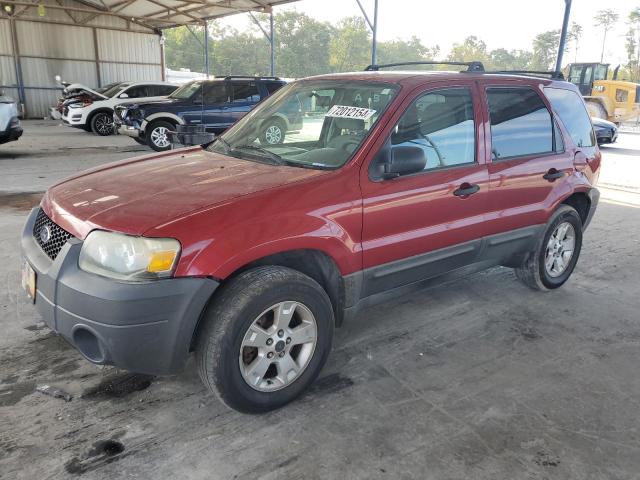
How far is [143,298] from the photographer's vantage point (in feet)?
7.64

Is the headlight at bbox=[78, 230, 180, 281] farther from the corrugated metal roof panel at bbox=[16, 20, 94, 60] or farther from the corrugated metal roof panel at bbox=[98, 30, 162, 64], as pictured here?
the corrugated metal roof panel at bbox=[98, 30, 162, 64]

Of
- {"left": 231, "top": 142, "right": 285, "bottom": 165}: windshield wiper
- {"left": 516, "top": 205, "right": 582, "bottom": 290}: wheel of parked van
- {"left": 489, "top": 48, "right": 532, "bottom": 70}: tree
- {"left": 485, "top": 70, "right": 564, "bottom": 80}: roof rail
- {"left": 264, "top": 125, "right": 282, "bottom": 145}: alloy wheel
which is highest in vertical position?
{"left": 489, "top": 48, "right": 532, "bottom": 70}: tree

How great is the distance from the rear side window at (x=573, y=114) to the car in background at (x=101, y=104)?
13.6m

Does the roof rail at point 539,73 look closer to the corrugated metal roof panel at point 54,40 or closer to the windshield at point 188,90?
the windshield at point 188,90

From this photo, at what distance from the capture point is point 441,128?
3432mm

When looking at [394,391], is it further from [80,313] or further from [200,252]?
[80,313]

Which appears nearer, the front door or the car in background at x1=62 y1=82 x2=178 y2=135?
the front door

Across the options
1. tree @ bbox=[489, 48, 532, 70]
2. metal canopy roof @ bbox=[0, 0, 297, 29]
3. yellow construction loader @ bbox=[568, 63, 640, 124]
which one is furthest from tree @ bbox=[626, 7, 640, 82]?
metal canopy roof @ bbox=[0, 0, 297, 29]

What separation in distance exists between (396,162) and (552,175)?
1.79 m

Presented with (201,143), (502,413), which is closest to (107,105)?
(201,143)

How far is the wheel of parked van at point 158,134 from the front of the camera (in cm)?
1209

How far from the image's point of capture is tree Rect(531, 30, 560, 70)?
7538cm

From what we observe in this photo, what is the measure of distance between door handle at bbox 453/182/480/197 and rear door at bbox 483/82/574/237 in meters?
0.18

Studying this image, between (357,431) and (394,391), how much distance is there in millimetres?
445
